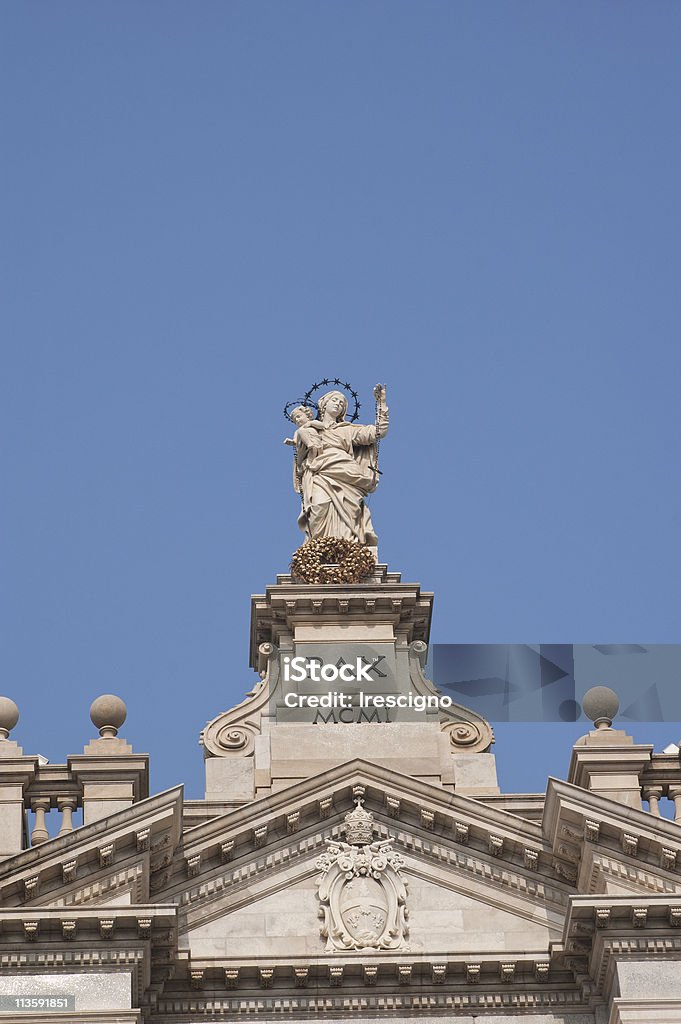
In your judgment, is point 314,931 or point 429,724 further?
point 429,724

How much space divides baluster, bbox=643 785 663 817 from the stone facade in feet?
0.14

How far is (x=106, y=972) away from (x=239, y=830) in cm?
306

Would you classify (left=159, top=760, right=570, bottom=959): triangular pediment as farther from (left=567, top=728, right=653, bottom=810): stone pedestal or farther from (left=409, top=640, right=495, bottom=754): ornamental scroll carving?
(left=409, top=640, right=495, bottom=754): ornamental scroll carving

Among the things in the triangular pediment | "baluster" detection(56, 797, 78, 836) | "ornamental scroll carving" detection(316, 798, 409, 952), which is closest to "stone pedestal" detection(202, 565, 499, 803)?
the triangular pediment

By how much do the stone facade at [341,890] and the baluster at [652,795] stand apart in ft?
0.14

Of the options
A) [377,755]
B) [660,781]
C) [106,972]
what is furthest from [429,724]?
[106,972]

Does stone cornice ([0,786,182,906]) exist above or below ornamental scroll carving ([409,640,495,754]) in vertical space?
below

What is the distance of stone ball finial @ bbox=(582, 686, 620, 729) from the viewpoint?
125 ft

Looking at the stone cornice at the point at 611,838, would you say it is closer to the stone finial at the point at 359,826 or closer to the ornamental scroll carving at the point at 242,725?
the stone finial at the point at 359,826

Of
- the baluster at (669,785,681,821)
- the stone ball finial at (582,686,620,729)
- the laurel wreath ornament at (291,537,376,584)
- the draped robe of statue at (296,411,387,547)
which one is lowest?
the baluster at (669,785,681,821)

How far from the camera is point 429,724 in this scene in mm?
38969

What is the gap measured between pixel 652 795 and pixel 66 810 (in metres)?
8.15

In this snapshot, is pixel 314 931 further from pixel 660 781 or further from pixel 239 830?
pixel 660 781

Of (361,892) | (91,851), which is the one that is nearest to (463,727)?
(361,892)
